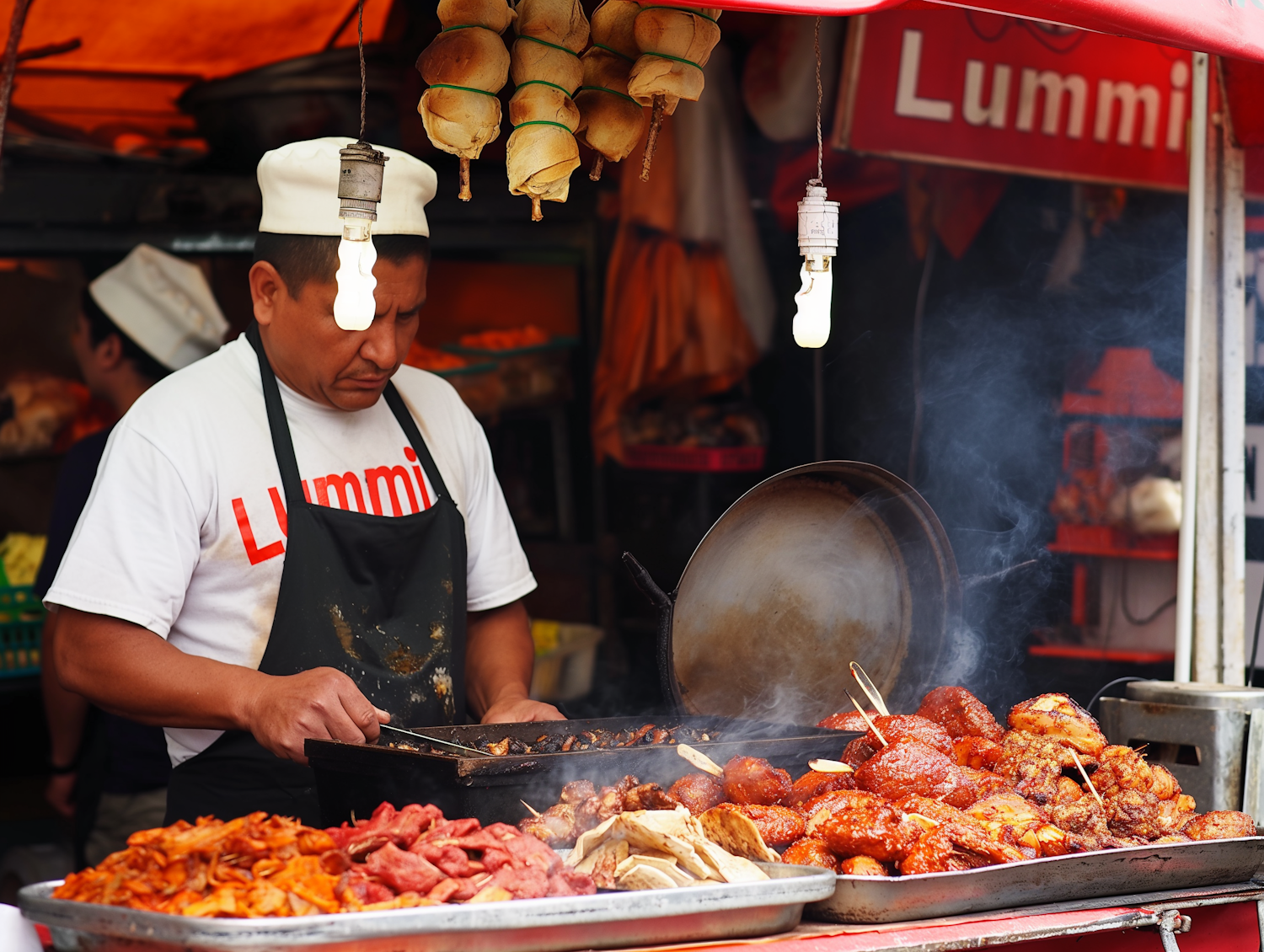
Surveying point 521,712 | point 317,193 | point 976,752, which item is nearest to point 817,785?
point 976,752

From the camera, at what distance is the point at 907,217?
5.23 m

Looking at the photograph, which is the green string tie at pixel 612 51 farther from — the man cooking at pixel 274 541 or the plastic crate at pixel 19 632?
the plastic crate at pixel 19 632

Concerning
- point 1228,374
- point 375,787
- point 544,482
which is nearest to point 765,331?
point 544,482

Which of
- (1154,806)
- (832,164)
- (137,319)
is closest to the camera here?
(1154,806)

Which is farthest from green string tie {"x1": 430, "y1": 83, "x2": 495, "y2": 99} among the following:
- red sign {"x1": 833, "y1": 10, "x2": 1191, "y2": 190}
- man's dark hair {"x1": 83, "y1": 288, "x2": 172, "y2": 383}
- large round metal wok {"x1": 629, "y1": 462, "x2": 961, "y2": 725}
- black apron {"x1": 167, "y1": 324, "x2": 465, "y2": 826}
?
man's dark hair {"x1": 83, "y1": 288, "x2": 172, "y2": 383}

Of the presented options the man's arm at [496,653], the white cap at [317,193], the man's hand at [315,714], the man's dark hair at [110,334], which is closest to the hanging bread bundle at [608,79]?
the white cap at [317,193]

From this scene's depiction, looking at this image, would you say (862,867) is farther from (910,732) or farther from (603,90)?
(603,90)

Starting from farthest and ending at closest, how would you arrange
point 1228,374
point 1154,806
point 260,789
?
point 1228,374 < point 260,789 < point 1154,806

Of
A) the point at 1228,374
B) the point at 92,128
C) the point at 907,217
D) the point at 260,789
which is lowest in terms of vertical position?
the point at 260,789

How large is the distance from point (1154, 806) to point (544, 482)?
12.7 feet

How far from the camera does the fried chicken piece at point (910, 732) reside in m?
2.43

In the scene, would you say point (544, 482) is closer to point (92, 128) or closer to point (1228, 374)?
point (92, 128)

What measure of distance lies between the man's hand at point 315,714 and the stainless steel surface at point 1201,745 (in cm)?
180

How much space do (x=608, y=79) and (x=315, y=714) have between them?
4.26 feet
